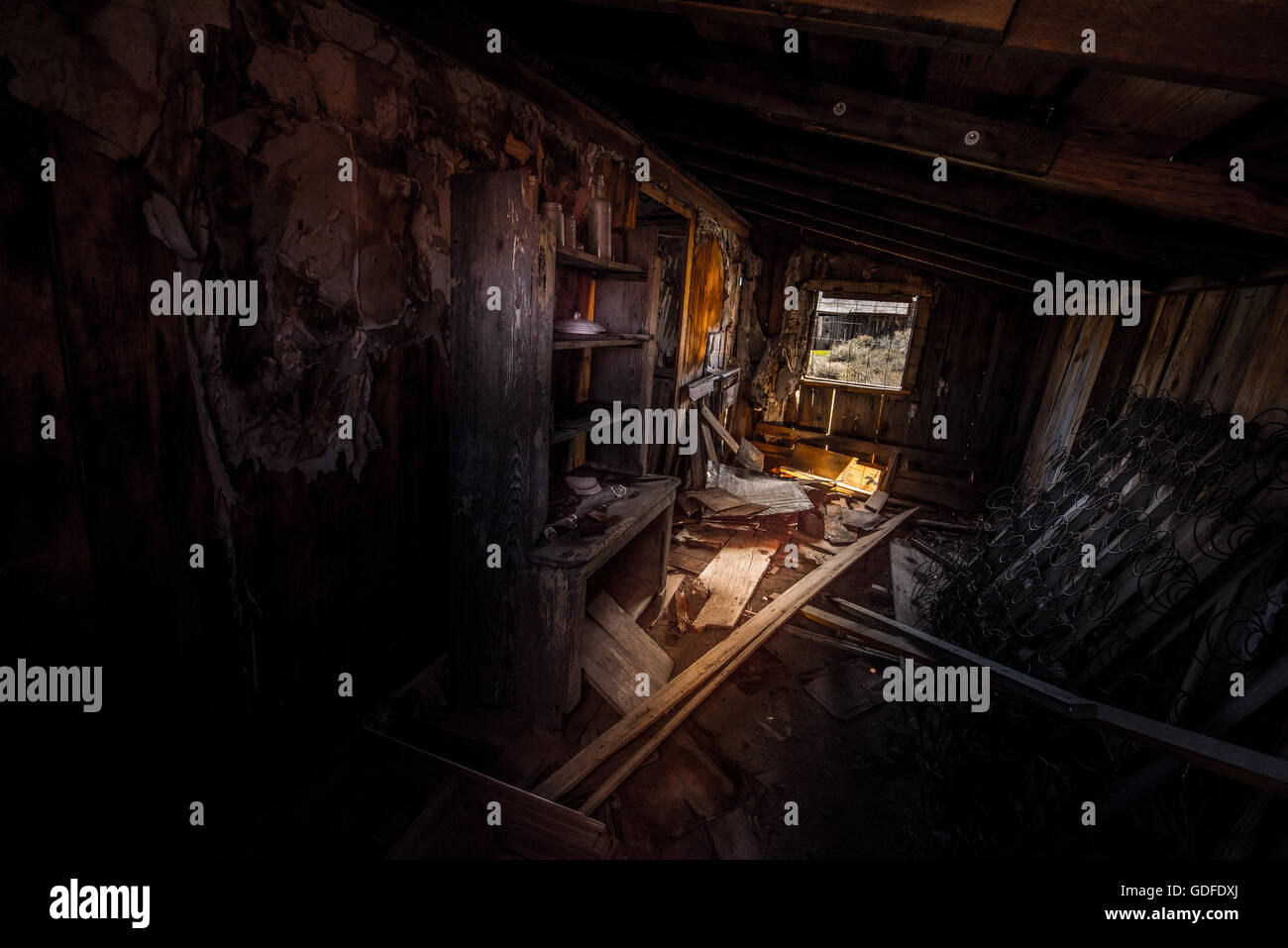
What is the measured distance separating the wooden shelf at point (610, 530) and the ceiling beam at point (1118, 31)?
2194 millimetres

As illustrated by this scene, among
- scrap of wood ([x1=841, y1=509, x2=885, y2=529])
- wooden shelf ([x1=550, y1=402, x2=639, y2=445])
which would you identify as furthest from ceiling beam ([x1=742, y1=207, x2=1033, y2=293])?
wooden shelf ([x1=550, y1=402, x2=639, y2=445])

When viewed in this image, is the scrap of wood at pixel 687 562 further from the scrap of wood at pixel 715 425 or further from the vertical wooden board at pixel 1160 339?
the vertical wooden board at pixel 1160 339

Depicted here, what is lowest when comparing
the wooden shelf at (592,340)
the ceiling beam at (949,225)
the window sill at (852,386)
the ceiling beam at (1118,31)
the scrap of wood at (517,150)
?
the window sill at (852,386)

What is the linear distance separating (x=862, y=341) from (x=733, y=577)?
5312mm

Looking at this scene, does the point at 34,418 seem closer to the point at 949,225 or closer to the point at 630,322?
the point at 630,322

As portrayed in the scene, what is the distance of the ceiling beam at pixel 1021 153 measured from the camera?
200cm

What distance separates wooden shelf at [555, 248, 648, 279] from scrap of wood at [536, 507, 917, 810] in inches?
96.2

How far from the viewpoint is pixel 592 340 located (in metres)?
3.04

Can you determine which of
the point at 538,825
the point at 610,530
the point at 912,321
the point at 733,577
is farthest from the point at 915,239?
the point at 538,825

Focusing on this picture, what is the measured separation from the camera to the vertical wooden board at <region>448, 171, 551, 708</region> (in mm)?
2346

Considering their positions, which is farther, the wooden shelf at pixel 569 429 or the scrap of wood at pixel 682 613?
the scrap of wood at pixel 682 613

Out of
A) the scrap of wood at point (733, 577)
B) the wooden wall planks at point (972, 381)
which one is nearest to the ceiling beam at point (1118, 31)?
the scrap of wood at point (733, 577)

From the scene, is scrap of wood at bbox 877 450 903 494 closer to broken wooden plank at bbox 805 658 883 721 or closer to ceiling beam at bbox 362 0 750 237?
broken wooden plank at bbox 805 658 883 721
